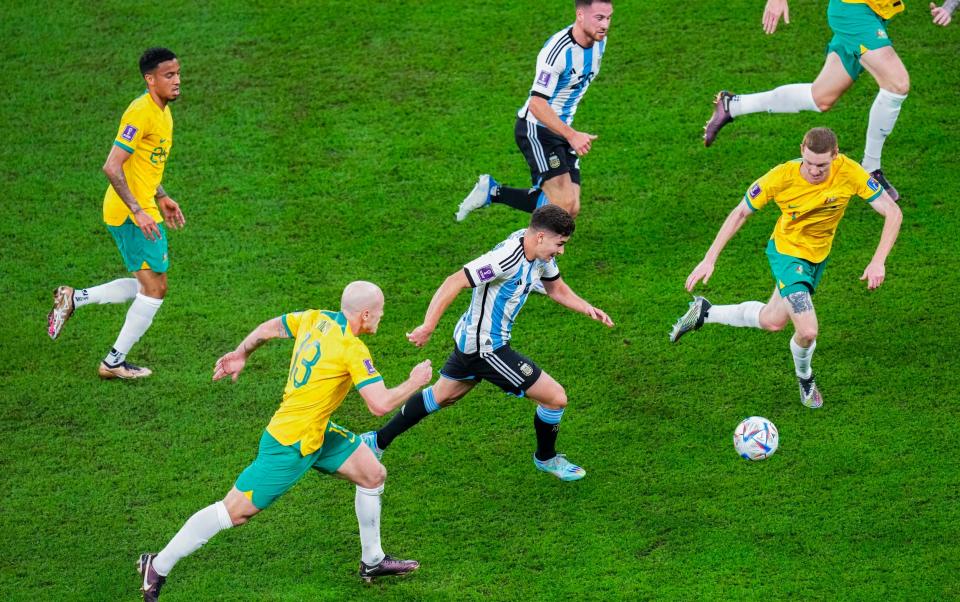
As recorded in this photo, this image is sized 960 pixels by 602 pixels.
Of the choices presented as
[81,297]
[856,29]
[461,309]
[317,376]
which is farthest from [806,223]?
[81,297]

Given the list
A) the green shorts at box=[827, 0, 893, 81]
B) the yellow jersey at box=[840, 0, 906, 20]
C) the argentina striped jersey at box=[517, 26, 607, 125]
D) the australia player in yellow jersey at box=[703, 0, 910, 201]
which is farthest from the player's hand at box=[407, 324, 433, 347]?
the yellow jersey at box=[840, 0, 906, 20]

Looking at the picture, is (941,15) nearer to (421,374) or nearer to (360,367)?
(421,374)

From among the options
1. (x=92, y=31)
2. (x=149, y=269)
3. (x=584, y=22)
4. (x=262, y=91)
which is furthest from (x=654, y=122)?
(x=92, y=31)

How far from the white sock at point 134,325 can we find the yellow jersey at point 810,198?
194 inches

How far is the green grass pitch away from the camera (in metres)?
7.71

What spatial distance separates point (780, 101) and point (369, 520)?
547 cm

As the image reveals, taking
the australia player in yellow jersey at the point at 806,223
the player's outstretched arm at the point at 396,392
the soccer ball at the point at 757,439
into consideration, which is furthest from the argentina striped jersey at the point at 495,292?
the soccer ball at the point at 757,439

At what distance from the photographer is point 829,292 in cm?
1011

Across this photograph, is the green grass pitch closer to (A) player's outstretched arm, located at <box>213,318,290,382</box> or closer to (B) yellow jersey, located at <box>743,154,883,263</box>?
(B) yellow jersey, located at <box>743,154,883,263</box>

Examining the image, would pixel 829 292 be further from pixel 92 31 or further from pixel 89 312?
pixel 92 31

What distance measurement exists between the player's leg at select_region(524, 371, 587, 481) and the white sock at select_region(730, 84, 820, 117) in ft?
12.1

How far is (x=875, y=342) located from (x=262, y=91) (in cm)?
724

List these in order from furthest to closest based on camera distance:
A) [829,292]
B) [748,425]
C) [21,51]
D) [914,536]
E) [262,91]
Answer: [21,51] < [262,91] < [829,292] < [748,425] < [914,536]

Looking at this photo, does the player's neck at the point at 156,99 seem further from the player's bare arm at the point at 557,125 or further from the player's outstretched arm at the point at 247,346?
the player's bare arm at the point at 557,125
